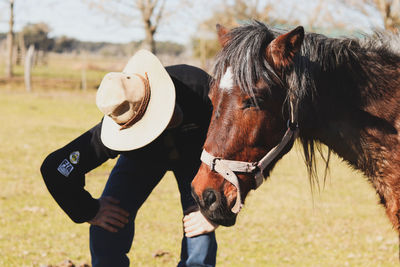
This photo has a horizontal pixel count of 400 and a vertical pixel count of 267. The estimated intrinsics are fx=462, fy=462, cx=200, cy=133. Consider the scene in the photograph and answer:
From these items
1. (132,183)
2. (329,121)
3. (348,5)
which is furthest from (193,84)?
(348,5)

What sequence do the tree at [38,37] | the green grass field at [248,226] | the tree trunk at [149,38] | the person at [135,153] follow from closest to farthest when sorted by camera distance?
the person at [135,153] < the green grass field at [248,226] < the tree trunk at [149,38] < the tree at [38,37]

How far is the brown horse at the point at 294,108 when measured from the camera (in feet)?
7.61

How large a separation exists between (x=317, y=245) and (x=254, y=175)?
332cm

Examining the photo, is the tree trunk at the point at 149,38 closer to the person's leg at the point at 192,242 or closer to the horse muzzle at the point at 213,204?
the person's leg at the point at 192,242

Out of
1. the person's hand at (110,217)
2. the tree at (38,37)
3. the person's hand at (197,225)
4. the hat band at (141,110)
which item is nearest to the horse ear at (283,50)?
the hat band at (141,110)

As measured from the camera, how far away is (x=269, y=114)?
2.36m

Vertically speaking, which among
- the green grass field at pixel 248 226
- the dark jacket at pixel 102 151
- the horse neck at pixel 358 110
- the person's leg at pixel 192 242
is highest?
the horse neck at pixel 358 110

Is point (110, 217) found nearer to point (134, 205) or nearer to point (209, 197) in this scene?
point (134, 205)

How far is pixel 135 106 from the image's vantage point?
2727 millimetres

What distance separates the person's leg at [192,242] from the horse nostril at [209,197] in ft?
2.47

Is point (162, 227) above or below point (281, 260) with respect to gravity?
below

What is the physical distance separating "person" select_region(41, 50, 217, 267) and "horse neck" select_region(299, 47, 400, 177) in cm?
83

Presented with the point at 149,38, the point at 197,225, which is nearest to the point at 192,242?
the point at 197,225

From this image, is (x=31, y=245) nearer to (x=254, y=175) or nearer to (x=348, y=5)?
(x=254, y=175)
